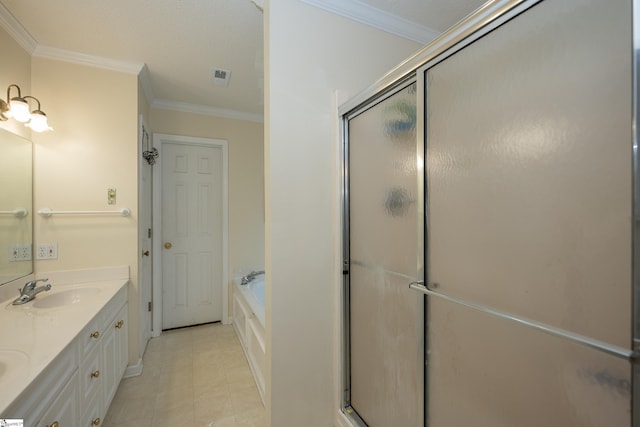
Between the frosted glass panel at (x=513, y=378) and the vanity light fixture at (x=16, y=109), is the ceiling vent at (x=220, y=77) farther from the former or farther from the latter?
the frosted glass panel at (x=513, y=378)

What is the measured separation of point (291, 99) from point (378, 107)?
465 mm

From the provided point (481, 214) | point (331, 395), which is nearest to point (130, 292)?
point (331, 395)

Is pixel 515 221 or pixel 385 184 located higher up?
pixel 385 184

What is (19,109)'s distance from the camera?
1568 mm

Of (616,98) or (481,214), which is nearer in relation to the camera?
(616,98)

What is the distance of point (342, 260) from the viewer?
1482 millimetres

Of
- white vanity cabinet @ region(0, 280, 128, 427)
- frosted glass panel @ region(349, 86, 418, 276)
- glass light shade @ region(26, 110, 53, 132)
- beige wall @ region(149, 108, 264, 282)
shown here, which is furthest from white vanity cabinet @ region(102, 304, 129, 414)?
frosted glass panel @ region(349, 86, 418, 276)

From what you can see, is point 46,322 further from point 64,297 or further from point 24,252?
point 24,252

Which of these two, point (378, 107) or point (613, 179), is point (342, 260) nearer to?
point (378, 107)

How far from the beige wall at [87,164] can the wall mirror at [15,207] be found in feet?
0.26

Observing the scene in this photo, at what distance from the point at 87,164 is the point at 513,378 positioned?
2.80 m

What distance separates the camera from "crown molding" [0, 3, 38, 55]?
5.02 feet

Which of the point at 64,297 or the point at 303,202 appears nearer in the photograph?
the point at 303,202

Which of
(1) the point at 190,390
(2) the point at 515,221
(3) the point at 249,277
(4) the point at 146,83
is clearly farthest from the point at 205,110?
(2) the point at 515,221
